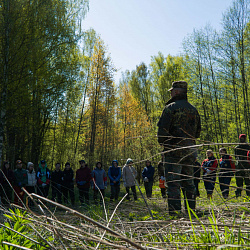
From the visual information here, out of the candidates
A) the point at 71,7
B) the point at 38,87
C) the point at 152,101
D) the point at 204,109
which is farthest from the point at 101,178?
the point at 152,101

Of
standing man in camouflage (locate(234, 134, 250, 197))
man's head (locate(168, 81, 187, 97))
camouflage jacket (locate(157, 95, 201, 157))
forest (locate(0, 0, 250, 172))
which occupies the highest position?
forest (locate(0, 0, 250, 172))

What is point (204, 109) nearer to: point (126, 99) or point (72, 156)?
point (72, 156)

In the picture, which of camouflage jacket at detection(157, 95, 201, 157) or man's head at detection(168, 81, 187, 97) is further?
man's head at detection(168, 81, 187, 97)

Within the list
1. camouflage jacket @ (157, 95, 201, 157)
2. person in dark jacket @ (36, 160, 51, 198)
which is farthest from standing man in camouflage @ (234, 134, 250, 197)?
person in dark jacket @ (36, 160, 51, 198)

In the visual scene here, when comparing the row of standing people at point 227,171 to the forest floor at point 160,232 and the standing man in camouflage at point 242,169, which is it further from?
the forest floor at point 160,232

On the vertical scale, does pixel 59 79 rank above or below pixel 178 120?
above

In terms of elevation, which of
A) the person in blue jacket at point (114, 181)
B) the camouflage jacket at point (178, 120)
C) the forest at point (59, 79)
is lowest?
the person in blue jacket at point (114, 181)

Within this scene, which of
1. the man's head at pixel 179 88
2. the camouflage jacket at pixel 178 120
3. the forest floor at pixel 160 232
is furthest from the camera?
the man's head at pixel 179 88

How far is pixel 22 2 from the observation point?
11703mm

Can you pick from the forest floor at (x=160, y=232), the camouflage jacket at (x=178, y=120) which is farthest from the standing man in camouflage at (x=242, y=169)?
the camouflage jacket at (x=178, y=120)

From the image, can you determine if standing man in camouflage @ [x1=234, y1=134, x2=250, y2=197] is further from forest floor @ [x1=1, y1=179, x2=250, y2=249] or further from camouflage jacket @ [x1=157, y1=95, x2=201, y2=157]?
camouflage jacket @ [x1=157, y1=95, x2=201, y2=157]

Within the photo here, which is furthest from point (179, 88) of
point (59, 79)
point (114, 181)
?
point (59, 79)

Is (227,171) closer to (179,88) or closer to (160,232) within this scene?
(160,232)

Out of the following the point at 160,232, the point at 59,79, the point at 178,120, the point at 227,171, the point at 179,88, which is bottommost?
the point at 160,232
